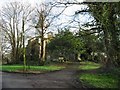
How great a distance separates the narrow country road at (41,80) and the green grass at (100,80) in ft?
0.68

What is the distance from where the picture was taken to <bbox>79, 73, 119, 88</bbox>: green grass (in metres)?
3.36

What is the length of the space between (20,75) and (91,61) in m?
1.18

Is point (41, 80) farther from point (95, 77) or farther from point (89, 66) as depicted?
point (95, 77)

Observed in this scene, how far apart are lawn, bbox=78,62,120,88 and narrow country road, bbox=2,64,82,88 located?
8.2 inches

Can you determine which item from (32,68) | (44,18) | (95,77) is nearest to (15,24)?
(44,18)

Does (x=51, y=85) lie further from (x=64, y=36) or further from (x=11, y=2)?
(x=11, y=2)

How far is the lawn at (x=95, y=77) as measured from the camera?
344 cm

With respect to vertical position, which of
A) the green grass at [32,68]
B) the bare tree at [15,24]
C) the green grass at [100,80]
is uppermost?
the bare tree at [15,24]

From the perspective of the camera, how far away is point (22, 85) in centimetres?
352

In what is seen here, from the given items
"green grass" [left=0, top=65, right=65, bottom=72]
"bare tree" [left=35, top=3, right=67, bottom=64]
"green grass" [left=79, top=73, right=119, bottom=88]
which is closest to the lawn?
"green grass" [left=79, top=73, right=119, bottom=88]

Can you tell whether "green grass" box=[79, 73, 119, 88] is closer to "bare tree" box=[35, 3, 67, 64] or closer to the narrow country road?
the narrow country road

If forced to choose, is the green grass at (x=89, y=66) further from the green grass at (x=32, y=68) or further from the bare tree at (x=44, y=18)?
the bare tree at (x=44, y=18)

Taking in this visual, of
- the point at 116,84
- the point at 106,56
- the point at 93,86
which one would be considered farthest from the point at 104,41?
the point at 93,86

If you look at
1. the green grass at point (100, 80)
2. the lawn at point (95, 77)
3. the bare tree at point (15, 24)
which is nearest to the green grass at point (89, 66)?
the lawn at point (95, 77)
